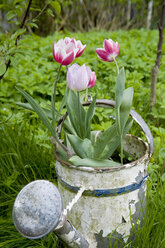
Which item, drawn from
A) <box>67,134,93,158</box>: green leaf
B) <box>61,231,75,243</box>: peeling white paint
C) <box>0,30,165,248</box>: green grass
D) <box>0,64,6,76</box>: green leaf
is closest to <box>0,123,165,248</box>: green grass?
<box>0,30,165,248</box>: green grass

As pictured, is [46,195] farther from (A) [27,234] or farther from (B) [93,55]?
(B) [93,55]

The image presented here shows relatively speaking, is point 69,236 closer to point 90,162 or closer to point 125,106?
point 90,162

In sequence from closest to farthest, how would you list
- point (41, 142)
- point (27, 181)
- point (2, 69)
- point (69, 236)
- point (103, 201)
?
point (69, 236), point (103, 201), point (2, 69), point (27, 181), point (41, 142)

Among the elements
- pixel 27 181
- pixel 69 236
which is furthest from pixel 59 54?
pixel 27 181

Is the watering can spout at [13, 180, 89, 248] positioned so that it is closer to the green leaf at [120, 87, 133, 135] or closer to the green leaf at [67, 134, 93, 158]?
the green leaf at [67, 134, 93, 158]

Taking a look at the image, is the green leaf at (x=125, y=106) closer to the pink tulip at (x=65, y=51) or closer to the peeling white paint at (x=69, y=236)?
the pink tulip at (x=65, y=51)

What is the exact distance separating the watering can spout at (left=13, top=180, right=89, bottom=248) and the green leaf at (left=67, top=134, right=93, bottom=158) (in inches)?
11.0

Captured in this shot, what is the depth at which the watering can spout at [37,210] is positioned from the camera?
2.53 ft

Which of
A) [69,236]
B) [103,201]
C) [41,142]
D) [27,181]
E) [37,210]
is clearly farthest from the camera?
[41,142]

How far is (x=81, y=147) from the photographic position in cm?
109

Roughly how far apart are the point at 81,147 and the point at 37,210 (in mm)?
363

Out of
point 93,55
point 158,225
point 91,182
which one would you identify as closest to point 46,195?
point 91,182

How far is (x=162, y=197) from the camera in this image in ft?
4.26

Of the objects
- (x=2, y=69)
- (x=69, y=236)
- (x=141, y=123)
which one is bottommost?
(x=69, y=236)
